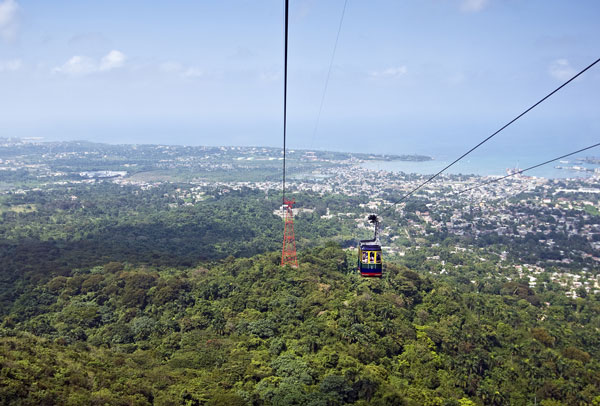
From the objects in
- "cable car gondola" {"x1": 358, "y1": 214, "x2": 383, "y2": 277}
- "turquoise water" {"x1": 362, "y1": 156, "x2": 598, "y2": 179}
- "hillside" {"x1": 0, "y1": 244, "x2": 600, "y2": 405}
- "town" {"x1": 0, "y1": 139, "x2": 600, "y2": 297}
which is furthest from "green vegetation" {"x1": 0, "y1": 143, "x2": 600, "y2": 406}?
"turquoise water" {"x1": 362, "y1": 156, "x2": 598, "y2": 179}

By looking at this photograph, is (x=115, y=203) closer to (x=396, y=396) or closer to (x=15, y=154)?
(x=396, y=396)

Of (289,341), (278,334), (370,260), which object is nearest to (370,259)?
(370,260)

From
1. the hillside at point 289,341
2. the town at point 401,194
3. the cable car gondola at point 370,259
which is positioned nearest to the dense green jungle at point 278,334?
the hillside at point 289,341

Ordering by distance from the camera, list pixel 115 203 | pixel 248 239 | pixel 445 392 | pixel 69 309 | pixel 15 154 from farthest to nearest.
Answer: pixel 15 154, pixel 115 203, pixel 248 239, pixel 69 309, pixel 445 392

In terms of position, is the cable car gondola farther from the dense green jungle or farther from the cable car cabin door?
the dense green jungle

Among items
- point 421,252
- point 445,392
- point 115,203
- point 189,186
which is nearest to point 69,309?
point 445,392

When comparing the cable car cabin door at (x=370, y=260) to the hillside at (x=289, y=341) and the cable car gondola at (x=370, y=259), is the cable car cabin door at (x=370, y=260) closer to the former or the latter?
the cable car gondola at (x=370, y=259)
